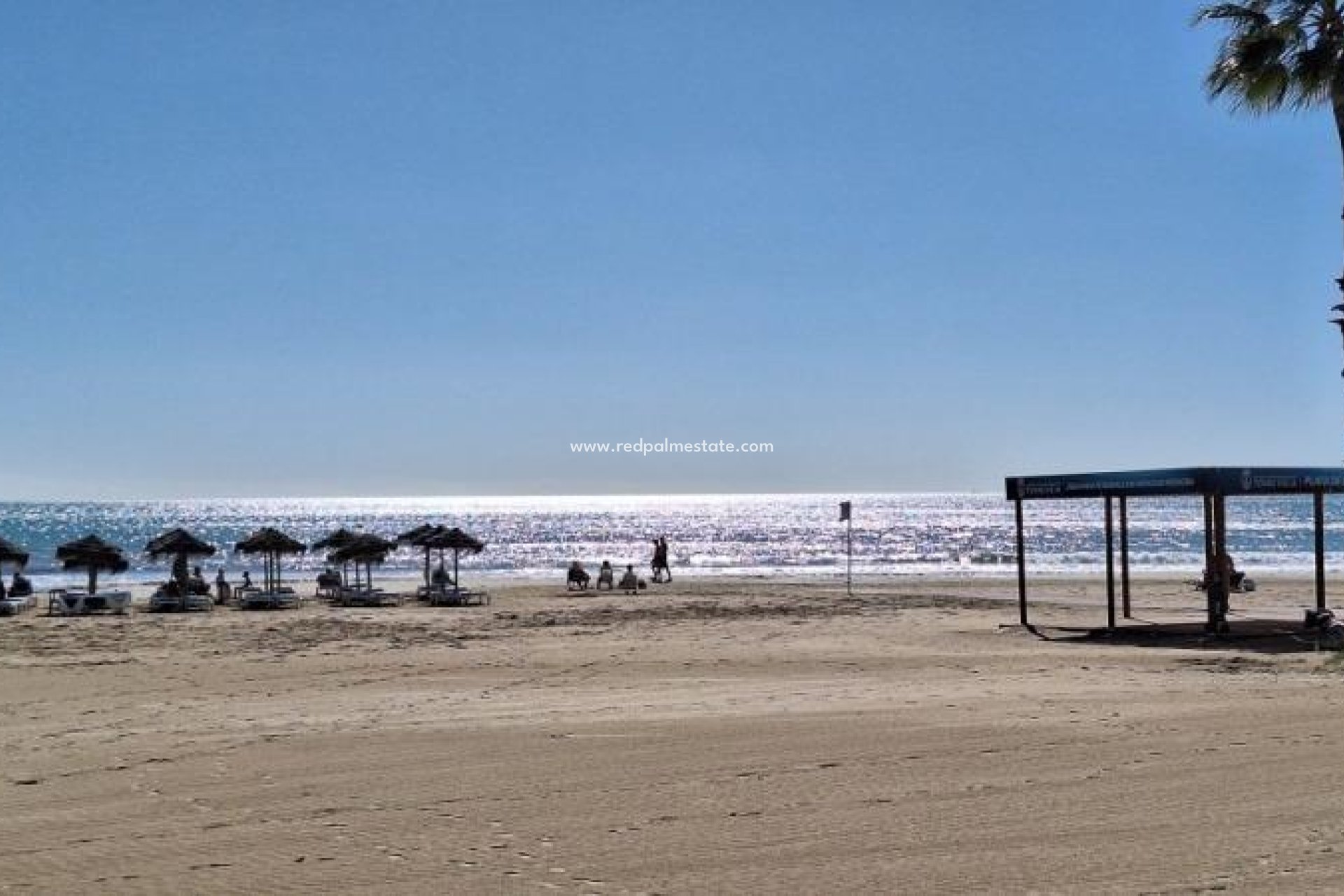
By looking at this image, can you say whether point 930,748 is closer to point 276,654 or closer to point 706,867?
point 706,867

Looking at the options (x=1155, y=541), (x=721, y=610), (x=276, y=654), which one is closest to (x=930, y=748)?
(x=276, y=654)

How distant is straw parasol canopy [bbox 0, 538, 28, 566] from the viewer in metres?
28.9

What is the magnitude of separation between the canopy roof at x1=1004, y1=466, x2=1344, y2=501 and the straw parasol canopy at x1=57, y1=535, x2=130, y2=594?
806 inches

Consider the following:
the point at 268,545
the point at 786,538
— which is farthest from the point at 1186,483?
the point at 786,538

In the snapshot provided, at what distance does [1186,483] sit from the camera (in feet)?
58.7

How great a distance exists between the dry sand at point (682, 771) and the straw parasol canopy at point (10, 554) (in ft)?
42.4

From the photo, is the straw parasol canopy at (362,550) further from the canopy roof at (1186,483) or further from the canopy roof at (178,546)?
the canopy roof at (1186,483)

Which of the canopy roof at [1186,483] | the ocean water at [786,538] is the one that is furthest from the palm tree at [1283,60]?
the ocean water at [786,538]

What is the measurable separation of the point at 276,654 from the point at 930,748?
11669mm

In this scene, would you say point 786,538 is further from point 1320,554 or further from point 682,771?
point 682,771

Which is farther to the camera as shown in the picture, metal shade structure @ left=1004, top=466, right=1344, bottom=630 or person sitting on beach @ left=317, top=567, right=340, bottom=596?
person sitting on beach @ left=317, top=567, right=340, bottom=596

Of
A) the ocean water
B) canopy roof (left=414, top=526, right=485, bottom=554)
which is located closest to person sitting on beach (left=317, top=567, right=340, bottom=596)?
canopy roof (left=414, top=526, right=485, bottom=554)

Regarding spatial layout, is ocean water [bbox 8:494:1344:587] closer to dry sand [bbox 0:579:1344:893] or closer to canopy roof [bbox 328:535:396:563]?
canopy roof [bbox 328:535:396:563]

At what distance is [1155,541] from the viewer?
8881 cm
